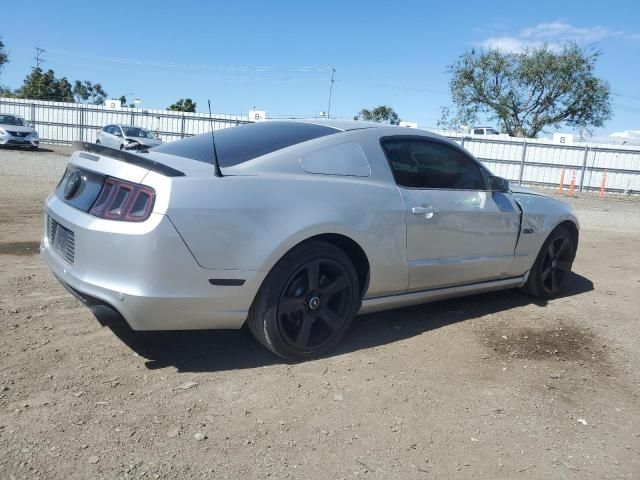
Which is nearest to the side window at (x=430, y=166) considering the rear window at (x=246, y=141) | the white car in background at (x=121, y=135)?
the rear window at (x=246, y=141)

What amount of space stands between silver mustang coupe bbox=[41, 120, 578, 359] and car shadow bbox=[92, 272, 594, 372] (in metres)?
0.21

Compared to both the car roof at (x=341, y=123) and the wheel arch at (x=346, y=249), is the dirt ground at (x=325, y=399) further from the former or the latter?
the car roof at (x=341, y=123)

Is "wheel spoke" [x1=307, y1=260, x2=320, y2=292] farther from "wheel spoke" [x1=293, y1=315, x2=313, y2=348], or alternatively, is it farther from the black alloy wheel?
"wheel spoke" [x1=293, y1=315, x2=313, y2=348]

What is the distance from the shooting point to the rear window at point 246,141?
140 inches

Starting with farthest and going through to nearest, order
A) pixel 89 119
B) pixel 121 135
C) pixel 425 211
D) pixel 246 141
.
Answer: pixel 89 119 → pixel 121 135 → pixel 425 211 → pixel 246 141

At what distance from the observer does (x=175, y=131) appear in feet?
94.2

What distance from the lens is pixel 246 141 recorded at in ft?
12.7

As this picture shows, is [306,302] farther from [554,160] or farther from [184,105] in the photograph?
[184,105]

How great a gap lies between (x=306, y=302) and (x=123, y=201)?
4.17 feet

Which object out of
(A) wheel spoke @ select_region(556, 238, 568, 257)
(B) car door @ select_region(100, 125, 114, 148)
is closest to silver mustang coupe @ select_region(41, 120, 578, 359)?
(A) wheel spoke @ select_region(556, 238, 568, 257)

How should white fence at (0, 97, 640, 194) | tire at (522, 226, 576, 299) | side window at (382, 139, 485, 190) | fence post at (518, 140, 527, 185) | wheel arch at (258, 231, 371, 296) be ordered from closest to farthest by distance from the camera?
wheel arch at (258, 231, 371, 296) → side window at (382, 139, 485, 190) → tire at (522, 226, 576, 299) → white fence at (0, 97, 640, 194) → fence post at (518, 140, 527, 185)

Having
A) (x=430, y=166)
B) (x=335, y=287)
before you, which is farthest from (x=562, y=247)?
(x=335, y=287)

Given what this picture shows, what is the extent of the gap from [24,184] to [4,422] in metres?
9.99

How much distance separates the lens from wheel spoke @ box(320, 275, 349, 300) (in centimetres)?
363
